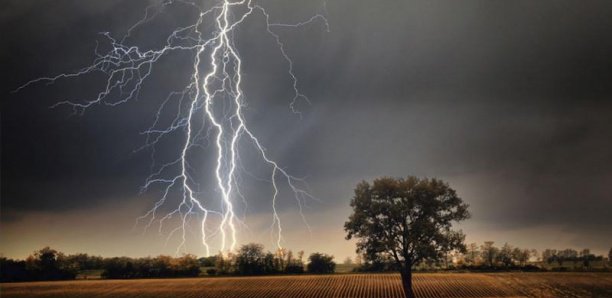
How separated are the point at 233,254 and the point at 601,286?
36794 mm

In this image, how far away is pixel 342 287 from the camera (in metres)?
35.6

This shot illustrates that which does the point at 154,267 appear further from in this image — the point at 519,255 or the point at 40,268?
the point at 519,255

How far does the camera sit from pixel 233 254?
54531 mm

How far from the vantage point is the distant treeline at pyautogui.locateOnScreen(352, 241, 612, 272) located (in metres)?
26.5

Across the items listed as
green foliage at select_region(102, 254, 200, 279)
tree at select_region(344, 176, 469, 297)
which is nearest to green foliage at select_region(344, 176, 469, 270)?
tree at select_region(344, 176, 469, 297)

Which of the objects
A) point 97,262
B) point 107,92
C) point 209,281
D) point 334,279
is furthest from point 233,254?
point 107,92

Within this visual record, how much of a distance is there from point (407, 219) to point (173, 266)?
116ft

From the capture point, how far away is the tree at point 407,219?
84.6 feet

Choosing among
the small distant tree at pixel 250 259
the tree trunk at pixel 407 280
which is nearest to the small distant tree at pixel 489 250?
the small distant tree at pixel 250 259

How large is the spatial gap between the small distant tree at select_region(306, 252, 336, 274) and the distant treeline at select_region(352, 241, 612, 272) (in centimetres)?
286

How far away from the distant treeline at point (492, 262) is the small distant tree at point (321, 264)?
2.86 meters

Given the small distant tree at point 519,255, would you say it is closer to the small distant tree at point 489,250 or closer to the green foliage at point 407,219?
the small distant tree at point 489,250

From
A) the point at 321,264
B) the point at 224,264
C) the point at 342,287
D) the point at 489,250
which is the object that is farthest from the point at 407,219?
the point at 489,250

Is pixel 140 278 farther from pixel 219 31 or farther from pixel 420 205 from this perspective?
pixel 420 205
